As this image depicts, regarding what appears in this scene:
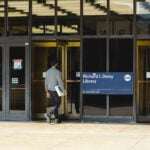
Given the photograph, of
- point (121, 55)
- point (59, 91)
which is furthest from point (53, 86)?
point (121, 55)

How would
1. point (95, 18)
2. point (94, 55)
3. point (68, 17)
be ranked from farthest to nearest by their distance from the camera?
point (68, 17), point (95, 18), point (94, 55)

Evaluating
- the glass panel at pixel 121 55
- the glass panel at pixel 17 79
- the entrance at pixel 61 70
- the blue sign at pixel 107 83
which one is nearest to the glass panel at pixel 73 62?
the entrance at pixel 61 70

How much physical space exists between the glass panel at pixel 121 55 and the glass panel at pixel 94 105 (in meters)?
0.97

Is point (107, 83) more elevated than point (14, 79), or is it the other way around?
point (14, 79)

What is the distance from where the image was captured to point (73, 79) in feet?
58.9

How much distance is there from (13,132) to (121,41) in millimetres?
4498

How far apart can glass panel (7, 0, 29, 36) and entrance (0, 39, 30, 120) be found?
0.38 metres

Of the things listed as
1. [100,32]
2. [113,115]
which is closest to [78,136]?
[113,115]

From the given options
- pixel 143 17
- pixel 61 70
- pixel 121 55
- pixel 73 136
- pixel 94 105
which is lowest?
pixel 73 136

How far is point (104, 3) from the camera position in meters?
17.3

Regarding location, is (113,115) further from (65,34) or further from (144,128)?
(65,34)

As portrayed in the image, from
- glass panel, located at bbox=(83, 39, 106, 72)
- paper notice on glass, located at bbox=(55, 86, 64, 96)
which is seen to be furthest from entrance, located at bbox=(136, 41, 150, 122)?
paper notice on glass, located at bbox=(55, 86, 64, 96)

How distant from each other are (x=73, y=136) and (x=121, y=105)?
10.6ft

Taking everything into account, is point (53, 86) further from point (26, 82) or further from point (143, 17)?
point (143, 17)
